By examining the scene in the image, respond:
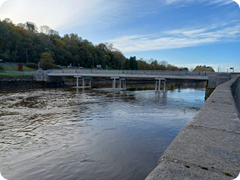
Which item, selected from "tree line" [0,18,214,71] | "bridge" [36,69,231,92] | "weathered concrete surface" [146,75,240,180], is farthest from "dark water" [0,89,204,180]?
"tree line" [0,18,214,71]

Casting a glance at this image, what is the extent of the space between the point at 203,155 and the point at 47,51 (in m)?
96.6

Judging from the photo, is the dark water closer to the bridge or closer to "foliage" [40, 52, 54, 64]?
the bridge

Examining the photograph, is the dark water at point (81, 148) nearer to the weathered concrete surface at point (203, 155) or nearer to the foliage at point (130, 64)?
the weathered concrete surface at point (203, 155)

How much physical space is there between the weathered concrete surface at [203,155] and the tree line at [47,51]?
76.6 metres

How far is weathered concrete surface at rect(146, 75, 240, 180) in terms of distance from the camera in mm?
2078

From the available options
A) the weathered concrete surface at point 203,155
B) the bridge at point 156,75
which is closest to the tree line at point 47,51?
the bridge at point 156,75

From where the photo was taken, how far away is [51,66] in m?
74.9

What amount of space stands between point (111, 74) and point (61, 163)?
38386 millimetres

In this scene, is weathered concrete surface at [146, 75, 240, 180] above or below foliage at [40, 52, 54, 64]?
below

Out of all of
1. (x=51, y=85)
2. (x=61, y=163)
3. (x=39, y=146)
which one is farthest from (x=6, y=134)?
(x=51, y=85)

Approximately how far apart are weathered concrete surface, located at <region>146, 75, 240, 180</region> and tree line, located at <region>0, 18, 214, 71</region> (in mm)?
76566

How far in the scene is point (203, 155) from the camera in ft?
8.39

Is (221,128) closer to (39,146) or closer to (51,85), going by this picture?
(39,146)

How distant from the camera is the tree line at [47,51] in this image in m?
74.6
